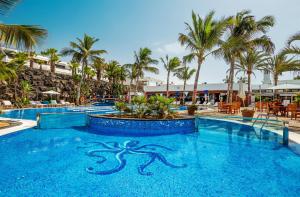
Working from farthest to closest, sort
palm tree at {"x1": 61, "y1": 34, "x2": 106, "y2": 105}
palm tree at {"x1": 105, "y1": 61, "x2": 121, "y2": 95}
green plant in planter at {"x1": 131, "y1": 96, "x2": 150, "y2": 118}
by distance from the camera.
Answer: palm tree at {"x1": 105, "y1": 61, "x2": 121, "y2": 95}
palm tree at {"x1": 61, "y1": 34, "x2": 106, "y2": 105}
green plant in planter at {"x1": 131, "y1": 96, "x2": 150, "y2": 118}

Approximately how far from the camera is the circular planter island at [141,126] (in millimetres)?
8117

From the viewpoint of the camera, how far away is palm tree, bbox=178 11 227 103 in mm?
13758

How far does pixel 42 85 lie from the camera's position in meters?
26.2

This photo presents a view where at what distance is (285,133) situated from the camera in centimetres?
610

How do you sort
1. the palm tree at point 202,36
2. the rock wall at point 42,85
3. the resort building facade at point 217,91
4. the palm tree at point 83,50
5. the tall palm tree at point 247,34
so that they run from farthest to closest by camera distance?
1. the resort building facade at point 217,91
2. the palm tree at point 83,50
3. the rock wall at point 42,85
4. the tall palm tree at point 247,34
5. the palm tree at point 202,36

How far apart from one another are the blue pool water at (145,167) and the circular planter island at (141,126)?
1239 mm

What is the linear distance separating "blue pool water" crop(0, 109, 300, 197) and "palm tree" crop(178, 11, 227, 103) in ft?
30.0

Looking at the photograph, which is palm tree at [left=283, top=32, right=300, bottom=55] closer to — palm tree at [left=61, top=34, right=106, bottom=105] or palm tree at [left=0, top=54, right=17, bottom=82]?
palm tree at [left=0, top=54, right=17, bottom=82]

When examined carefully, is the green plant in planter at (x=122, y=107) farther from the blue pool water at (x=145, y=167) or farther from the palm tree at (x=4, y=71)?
the palm tree at (x=4, y=71)

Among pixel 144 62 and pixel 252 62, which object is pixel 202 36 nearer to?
pixel 252 62

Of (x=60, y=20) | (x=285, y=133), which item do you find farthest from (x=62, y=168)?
(x=60, y=20)

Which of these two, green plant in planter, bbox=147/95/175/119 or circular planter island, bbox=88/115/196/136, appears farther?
green plant in planter, bbox=147/95/175/119

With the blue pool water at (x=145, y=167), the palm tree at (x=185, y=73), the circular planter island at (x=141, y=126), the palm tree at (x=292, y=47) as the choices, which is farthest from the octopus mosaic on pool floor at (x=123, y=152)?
the palm tree at (x=185, y=73)

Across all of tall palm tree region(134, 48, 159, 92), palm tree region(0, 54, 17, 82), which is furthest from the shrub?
tall palm tree region(134, 48, 159, 92)
